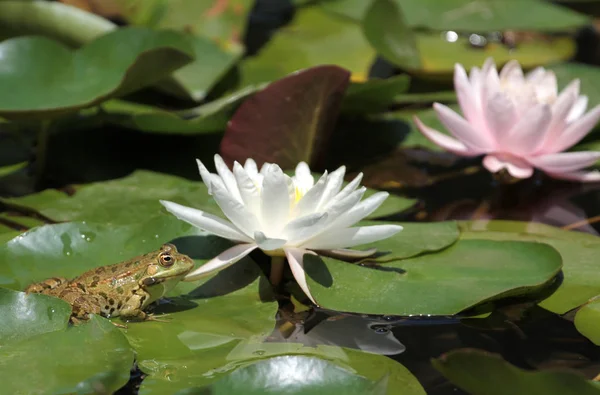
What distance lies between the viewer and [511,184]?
369 cm

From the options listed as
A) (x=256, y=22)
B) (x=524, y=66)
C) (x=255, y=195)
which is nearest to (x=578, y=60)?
(x=524, y=66)

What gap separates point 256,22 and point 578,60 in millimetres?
2295

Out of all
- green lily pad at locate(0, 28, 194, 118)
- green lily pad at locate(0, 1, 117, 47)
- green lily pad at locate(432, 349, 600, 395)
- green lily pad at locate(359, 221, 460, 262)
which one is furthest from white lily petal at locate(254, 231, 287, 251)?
green lily pad at locate(0, 1, 117, 47)

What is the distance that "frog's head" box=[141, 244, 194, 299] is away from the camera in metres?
2.38

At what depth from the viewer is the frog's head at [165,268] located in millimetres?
2379

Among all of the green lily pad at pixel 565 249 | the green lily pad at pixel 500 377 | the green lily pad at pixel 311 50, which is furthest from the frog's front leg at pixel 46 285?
the green lily pad at pixel 311 50

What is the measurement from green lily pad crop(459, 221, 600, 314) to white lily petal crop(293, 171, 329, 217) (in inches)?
29.6

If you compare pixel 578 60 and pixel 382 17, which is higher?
pixel 382 17

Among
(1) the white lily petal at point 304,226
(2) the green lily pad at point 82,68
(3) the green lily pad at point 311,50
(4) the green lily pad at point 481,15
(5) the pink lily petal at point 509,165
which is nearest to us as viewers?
(1) the white lily petal at point 304,226

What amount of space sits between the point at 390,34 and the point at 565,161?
1344 mm

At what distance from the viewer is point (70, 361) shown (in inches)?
77.6

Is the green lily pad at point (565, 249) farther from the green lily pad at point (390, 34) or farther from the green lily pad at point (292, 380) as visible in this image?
the green lily pad at point (390, 34)

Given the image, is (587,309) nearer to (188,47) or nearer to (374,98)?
(374,98)

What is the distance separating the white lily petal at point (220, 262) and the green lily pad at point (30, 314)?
43 centimetres
